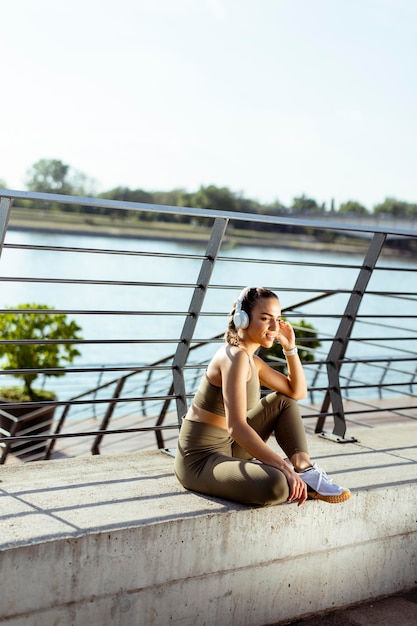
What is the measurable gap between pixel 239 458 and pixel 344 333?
127 cm

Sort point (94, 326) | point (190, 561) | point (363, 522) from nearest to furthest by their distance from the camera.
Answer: point (190, 561) < point (363, 522) < point (94, 326)

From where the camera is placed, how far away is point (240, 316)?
307cm

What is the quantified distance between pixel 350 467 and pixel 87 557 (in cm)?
151

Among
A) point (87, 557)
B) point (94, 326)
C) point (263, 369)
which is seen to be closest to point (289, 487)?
point (263, 369)

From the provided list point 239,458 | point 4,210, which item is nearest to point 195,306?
point 239,458

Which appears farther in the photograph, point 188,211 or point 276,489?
point 188,211

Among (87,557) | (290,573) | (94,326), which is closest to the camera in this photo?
(87,557)

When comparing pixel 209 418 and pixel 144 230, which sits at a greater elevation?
pixel 209 418

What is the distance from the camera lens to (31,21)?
260ft

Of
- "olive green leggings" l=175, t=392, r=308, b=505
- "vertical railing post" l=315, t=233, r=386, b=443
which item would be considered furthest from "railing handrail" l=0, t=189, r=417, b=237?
"olive green leggings" l=175, t=392, r=308, b=505

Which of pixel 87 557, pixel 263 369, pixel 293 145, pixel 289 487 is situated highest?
pixel 293 145

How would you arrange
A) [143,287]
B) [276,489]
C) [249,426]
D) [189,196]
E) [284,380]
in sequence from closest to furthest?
[276,489] → [249,426] → [284,380] → [143,287] → [189,196]

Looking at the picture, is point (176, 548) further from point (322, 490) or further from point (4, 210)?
point (4, 210)

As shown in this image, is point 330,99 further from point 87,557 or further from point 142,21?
point 87,557
